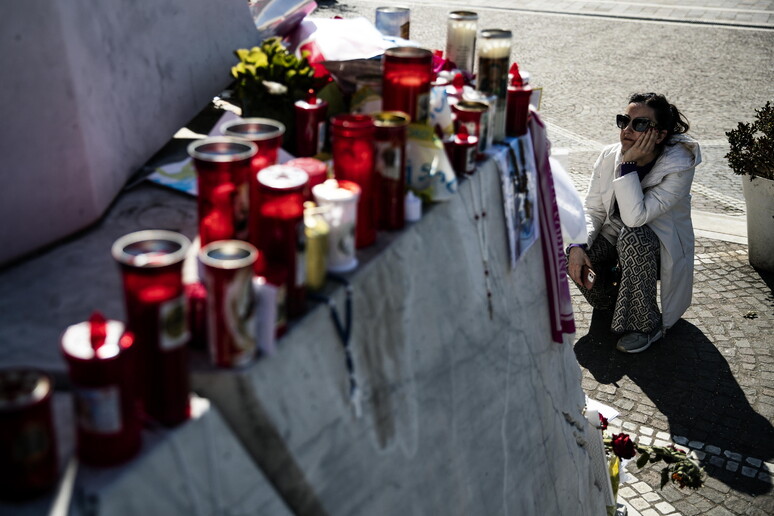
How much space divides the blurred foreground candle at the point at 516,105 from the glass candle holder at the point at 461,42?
24 centimetres

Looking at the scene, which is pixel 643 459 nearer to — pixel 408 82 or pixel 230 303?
pixel 408 82

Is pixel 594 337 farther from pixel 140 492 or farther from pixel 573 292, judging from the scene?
pixel 140 492

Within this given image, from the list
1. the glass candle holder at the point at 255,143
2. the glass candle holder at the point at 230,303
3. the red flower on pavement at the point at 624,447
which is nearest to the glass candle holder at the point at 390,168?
the glass candle holder at the point at 255,143

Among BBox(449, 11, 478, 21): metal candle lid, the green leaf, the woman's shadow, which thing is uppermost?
BBox(449, 11, 478, 21): metal candle lid

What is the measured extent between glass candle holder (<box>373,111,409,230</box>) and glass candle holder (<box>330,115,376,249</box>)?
0.02 metres

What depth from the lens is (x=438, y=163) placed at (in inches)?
97.9

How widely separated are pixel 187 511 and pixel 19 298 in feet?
2.86

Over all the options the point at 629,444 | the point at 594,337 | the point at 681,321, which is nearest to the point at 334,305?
the point at 629,444

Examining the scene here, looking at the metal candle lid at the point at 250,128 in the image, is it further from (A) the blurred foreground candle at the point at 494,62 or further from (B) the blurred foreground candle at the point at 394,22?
(B) the blurred foreground candle at the point at 394,22

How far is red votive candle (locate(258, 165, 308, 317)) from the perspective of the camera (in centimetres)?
176

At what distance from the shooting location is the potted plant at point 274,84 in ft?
8.52

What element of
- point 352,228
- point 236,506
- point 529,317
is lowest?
point 529,317

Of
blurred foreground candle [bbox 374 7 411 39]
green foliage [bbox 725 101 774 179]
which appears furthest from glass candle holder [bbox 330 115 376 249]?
green foliage [bbox 725 101 774 179]

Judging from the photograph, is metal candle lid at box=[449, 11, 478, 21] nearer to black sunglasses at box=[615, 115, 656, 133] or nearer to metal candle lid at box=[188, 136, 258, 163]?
metal candle lid at box=[188, 136, 258, 163]
